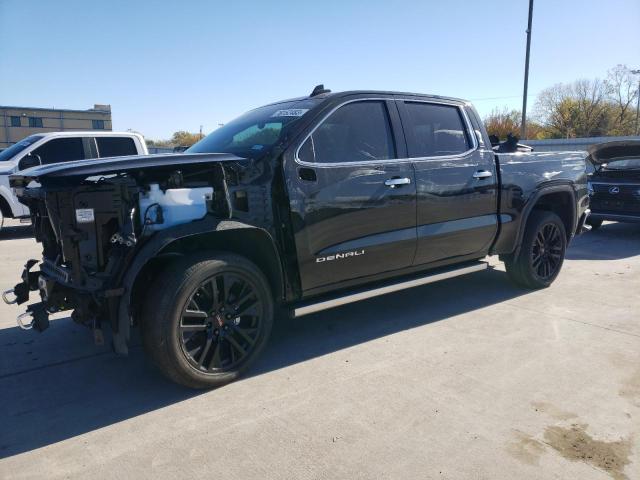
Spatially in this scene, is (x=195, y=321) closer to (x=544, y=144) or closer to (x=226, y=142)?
(x=226, y=142)

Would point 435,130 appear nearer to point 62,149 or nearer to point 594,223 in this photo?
point 594,223

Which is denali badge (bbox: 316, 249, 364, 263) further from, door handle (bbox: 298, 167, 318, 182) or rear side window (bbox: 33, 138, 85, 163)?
rear side window (bbox: 33, 138, 85, 163)

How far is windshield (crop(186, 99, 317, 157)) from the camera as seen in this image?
12.5 ft

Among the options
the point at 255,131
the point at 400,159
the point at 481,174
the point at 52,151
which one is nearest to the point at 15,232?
the point at 52,151

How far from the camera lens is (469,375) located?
3557mm

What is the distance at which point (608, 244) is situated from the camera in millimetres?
9062

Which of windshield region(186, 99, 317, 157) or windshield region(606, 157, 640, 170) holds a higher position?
windshield region(186, 99, 317, 157)

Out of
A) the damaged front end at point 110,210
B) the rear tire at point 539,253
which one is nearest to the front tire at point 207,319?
the damaged front end at point 110,210

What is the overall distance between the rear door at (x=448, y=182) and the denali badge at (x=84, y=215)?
8.47ft

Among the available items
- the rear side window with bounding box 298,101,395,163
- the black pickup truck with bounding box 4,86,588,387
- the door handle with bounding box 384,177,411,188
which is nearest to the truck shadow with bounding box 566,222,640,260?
the black pickup truck with bounding box 4,86,588,387

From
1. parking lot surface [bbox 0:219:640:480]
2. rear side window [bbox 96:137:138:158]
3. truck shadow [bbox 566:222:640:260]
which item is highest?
rear side window [bbox 96:137:138:158]

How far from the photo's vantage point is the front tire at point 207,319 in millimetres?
3131

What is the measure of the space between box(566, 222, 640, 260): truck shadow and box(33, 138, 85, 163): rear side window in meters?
9.15

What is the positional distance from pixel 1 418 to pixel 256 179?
2182 mm
